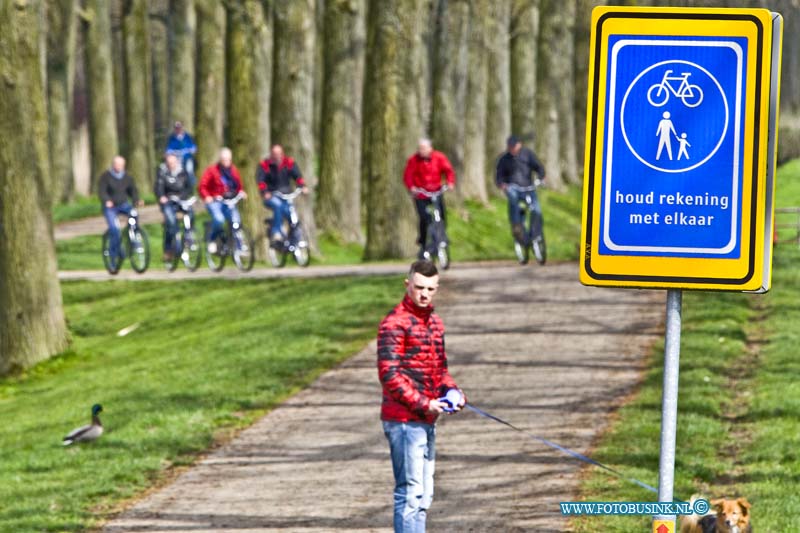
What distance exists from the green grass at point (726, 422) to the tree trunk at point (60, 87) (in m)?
25.2

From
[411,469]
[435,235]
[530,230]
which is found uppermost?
[411,469]

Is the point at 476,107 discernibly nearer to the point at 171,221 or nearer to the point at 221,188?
the point at 171,221

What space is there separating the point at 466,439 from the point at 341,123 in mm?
18649

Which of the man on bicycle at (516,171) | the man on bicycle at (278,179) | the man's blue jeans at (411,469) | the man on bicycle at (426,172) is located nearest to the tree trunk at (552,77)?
the man on bicycle at (278,179)

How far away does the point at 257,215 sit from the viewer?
30.3 metres

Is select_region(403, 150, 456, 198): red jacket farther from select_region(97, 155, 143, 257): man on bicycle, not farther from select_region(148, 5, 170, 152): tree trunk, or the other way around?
select_region(148, 5, 170, 152): tree trunk

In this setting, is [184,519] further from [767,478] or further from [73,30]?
[73,30]

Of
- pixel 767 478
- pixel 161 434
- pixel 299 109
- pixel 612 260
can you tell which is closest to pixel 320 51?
pixel 299 109

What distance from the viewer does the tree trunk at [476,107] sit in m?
41.1

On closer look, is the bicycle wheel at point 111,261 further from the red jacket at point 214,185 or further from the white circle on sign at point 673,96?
the white circle on sign at point 673,96

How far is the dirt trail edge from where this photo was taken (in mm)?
11375

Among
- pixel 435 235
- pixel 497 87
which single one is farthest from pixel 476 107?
pixel 435 235

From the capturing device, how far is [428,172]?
24172 mm

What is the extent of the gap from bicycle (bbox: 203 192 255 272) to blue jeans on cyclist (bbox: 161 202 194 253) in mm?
506
